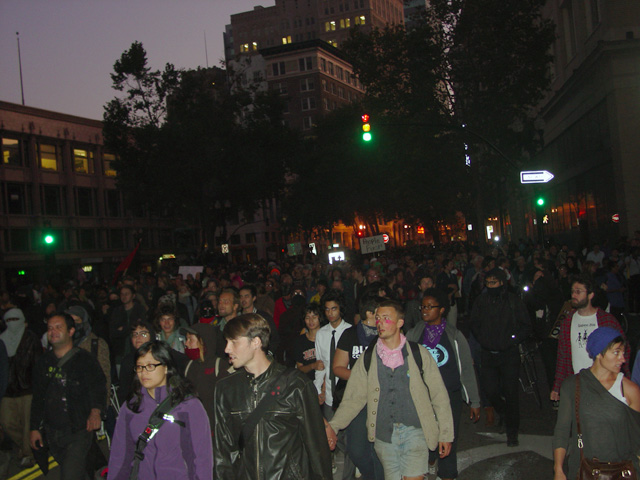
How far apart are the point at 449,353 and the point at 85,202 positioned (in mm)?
48847

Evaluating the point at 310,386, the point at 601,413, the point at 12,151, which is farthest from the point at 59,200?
the point at 601,413

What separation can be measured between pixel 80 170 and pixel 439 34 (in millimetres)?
32149

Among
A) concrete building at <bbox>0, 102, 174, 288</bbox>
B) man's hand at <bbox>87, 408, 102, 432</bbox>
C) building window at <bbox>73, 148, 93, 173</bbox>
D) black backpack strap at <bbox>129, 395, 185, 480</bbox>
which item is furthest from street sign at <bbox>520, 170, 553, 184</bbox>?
building window at <bbox>73, 148, 93, 173</bbox>

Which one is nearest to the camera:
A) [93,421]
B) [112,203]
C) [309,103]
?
[93,421]

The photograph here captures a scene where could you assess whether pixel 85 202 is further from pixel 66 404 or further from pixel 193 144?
pixel 66 404

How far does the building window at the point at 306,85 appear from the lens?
105000 millimetres

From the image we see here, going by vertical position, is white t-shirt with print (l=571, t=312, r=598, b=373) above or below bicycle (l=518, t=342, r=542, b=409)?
above

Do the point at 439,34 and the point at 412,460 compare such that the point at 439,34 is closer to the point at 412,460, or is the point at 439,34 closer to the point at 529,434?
the point at 529,434

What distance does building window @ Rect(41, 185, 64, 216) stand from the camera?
45844mm

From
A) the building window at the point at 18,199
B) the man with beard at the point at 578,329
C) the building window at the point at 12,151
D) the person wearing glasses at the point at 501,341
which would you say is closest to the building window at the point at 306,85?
the building window at the point at 12,151

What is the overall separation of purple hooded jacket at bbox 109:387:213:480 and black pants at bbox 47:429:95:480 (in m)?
1.88

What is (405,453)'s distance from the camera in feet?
15.5

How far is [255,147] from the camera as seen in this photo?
38344mm

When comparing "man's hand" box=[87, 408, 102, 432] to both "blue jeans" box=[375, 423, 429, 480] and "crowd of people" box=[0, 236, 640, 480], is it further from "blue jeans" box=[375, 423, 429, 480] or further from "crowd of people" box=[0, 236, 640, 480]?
"blue jeans" box=[375, 423, 429, 480]
